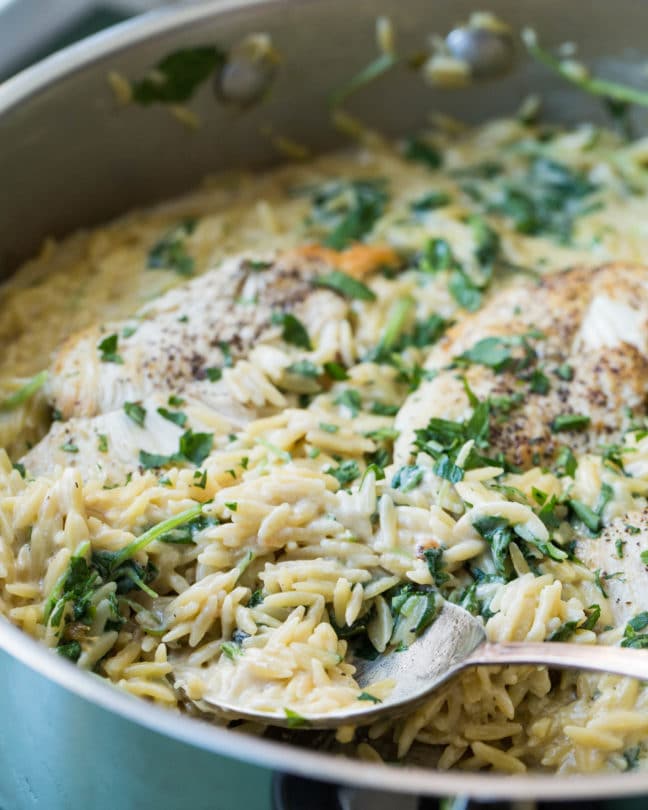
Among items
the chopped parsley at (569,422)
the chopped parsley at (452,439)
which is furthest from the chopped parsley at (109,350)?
the chopped parsley at (569,422)

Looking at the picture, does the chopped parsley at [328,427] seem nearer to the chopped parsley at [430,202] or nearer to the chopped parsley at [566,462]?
the chopped parsley at [566,462]

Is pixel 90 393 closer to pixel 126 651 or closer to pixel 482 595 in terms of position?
pixel 126 651

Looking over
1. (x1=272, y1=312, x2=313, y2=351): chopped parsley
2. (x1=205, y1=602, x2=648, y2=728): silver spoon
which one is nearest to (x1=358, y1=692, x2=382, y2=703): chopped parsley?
(x1=205, y1=602, x2=648, y2=728): silver spoon

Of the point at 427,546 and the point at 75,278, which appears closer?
the point at 427,546

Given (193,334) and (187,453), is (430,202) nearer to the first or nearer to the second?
(193,334)

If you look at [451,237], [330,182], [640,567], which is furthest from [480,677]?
[330,182]

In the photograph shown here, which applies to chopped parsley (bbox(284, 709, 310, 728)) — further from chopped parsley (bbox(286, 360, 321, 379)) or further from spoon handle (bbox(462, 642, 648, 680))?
chopped parsley (bbox(286, 360, 321, 379))
